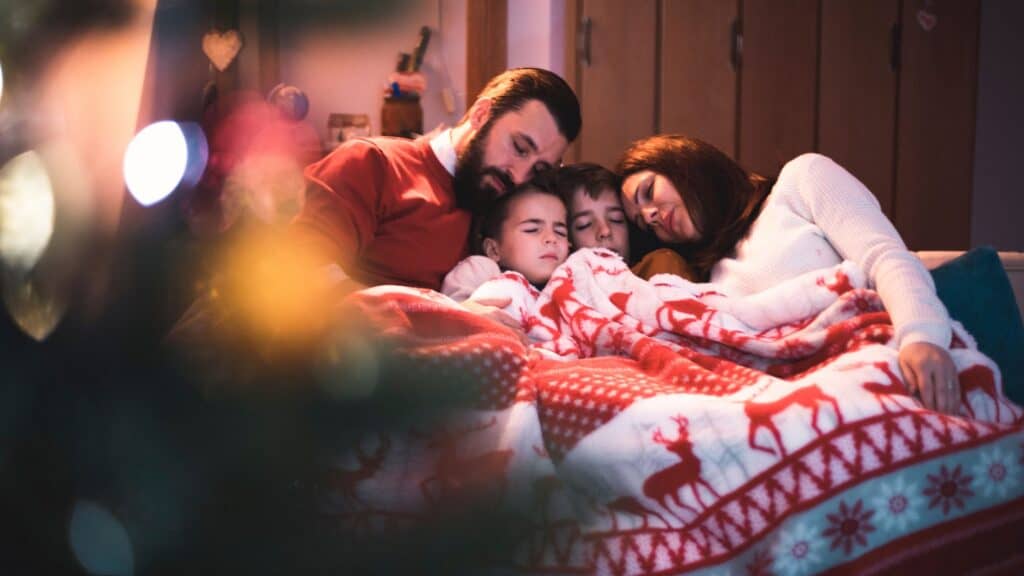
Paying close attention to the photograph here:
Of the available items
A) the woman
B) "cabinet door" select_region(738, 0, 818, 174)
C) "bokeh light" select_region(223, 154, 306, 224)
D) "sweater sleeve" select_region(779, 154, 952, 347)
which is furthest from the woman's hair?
"cabinet door" select_region(738, 0, 818, 174)

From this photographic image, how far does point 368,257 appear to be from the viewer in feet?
4.91

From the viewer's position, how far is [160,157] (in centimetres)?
31

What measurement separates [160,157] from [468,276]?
47.8 inches

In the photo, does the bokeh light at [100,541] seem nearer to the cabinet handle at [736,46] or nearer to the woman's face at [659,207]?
the woman's face at [659,207]

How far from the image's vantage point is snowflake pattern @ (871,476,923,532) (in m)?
0.79

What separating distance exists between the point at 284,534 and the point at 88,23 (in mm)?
202

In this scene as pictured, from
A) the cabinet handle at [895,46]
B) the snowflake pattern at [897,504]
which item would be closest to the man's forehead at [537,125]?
the snowflake pattern at [897,504]

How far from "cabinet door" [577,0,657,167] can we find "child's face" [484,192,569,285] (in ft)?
4.46

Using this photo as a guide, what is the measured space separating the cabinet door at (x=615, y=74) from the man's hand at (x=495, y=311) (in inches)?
64.7

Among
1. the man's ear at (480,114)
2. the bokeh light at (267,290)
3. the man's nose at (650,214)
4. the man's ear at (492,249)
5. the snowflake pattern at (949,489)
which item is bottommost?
the snowflake pattern at (949,489)

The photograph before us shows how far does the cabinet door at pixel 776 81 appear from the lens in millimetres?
2883

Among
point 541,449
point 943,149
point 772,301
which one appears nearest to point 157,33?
point 541,449

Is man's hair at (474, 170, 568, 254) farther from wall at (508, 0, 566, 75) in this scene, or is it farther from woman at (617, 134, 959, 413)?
wall at (508, 0, 566, 75)

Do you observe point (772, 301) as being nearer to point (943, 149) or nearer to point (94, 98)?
point (94, 98)
